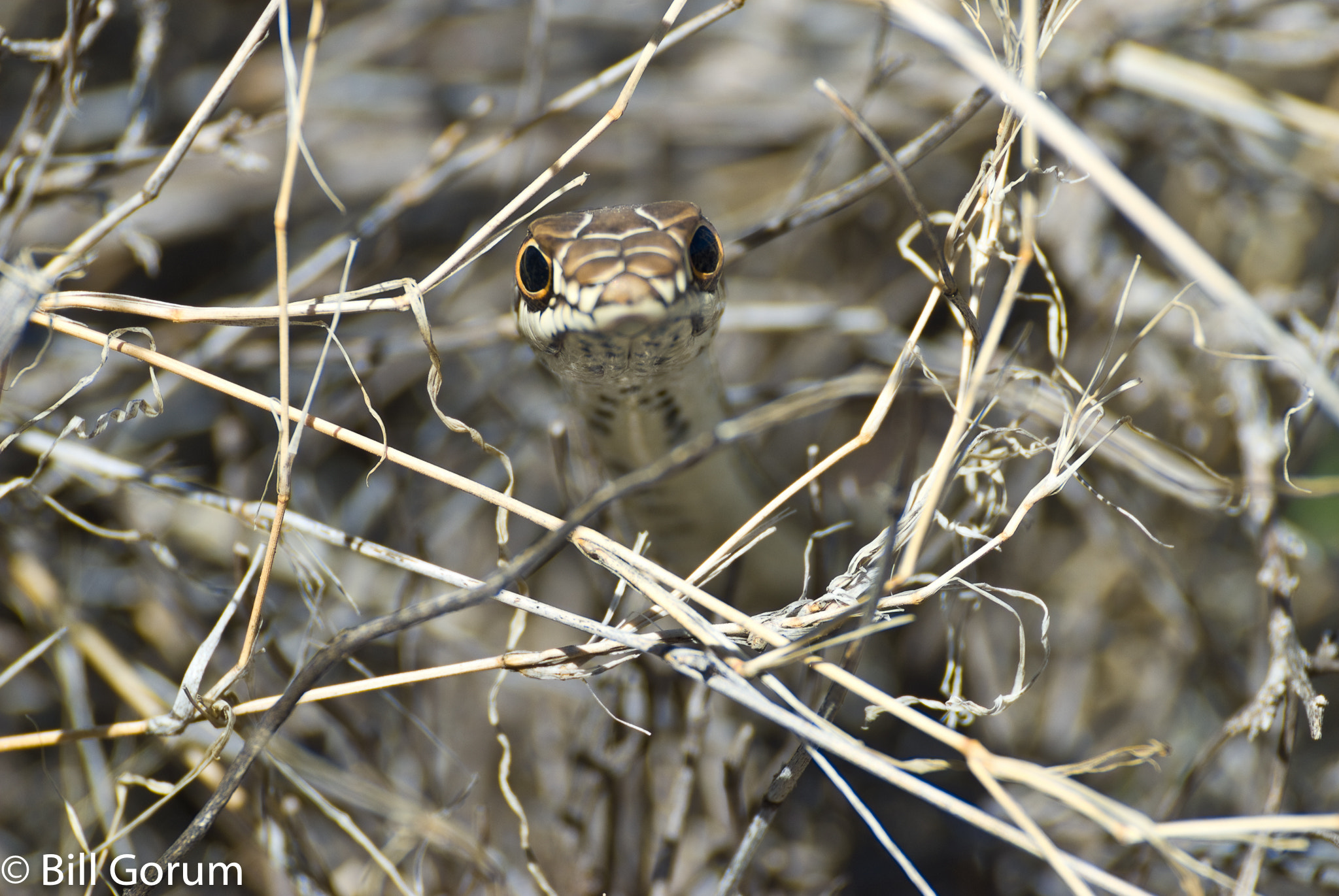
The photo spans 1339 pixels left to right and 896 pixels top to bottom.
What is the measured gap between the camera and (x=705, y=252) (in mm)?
1771

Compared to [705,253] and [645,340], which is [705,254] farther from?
[645,340]

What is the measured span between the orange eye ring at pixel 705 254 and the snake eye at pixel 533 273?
1.03 feet

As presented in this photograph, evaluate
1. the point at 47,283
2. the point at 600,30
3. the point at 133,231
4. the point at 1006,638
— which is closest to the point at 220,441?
the point at 133,231

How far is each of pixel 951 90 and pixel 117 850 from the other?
12.0 ft

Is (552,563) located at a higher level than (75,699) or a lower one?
higher

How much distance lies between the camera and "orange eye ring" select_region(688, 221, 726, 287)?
1.75 meters

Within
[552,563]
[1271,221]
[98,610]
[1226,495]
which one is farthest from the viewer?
[552,563]

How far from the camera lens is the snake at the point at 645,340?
1.63 meters

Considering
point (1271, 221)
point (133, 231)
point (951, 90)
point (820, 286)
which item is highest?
point (951, 90)

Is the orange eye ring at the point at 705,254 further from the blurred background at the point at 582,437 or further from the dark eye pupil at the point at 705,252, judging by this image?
the blurred background at the point at 582,437

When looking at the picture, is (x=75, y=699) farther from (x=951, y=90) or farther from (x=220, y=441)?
(x=951, y=90)

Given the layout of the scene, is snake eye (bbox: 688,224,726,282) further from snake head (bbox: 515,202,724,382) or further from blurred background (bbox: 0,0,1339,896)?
blurred background (bbox: 0,0,1339,896)

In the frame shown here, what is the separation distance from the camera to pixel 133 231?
2020mm

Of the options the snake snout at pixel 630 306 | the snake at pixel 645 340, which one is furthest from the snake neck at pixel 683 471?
the snake snout at pixel 630 306
